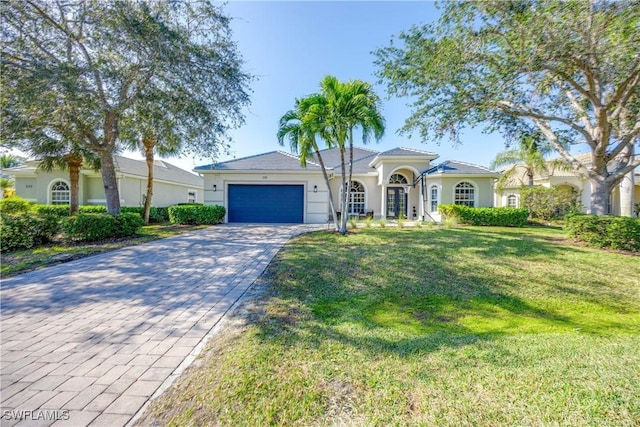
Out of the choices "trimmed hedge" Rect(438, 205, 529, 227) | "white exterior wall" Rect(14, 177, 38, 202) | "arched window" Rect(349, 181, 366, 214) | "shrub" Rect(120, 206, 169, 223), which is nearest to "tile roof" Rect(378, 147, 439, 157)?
"arched window" Rect(349, 181, 366, 214)

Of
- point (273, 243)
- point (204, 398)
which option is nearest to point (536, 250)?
point (273, 243)

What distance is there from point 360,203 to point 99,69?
15952 mm

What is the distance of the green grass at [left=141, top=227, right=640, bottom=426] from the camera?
2.16 m

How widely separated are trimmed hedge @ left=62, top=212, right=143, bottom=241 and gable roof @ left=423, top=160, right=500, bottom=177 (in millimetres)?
16991

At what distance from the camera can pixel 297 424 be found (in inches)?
80.7

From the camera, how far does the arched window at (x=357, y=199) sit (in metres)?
19.6

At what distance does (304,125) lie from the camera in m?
9.35

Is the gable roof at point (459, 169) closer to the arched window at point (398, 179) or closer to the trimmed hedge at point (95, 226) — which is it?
the arched window at point (398, 179)

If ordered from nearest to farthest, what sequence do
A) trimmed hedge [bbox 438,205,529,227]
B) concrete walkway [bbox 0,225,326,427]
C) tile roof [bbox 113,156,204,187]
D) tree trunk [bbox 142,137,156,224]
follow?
concrete walkway [bbox 0,225,326,427], trimmed hedge [bbox 438,205,529,227], tree trunk [bbox 142,137,156,224], tile roof [bbox 113,156,204,187]

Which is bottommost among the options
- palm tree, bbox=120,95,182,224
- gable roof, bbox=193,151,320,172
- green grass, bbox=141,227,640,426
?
green grass, bbox=141,227,640,426

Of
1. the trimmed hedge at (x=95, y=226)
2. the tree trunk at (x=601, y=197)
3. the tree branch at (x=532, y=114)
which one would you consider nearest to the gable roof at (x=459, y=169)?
the tree branch at (x=532, y=114)

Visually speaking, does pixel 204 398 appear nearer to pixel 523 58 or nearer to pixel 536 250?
pixel 536 250

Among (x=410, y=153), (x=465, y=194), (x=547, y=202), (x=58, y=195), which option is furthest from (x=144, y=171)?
(x=547, y=202)

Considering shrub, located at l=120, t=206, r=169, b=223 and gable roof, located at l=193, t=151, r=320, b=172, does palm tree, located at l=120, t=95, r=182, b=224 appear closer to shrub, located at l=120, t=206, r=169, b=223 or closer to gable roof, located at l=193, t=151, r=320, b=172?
gable roof, located at l=193, t=151, r=320, b=172
